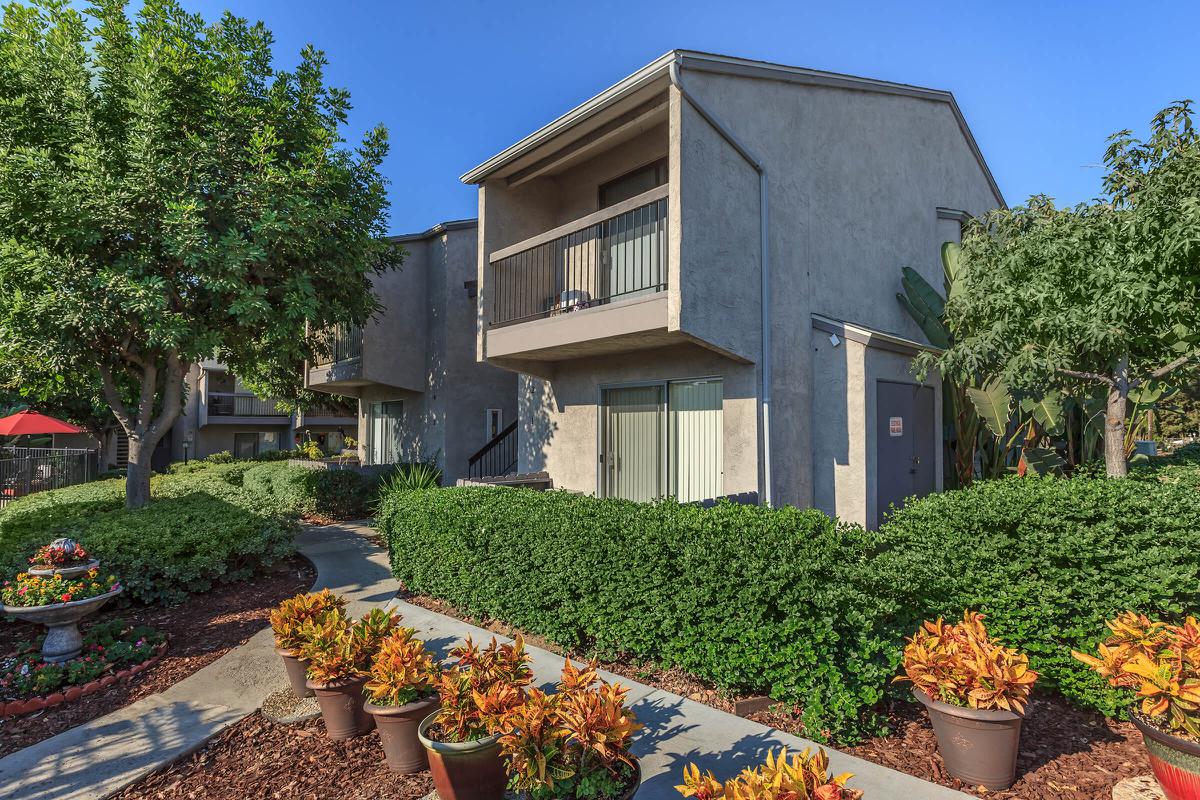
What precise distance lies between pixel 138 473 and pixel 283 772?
9.01 m

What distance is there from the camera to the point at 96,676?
18.1 ft

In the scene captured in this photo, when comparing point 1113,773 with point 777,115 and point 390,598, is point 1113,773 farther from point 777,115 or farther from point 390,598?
point 777,115

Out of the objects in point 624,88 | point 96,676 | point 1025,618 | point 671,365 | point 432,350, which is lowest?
point 96,676

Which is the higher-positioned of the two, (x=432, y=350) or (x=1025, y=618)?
(x=432, y=350)

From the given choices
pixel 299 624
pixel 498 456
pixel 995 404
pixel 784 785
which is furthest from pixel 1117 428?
pixel 498 456

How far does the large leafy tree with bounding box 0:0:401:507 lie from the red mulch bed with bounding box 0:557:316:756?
157 inches

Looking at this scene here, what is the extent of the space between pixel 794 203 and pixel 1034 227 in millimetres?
3444

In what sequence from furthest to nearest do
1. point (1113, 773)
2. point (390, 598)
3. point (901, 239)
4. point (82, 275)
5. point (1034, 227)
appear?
1. point (901, 239)
2. point (82, 275)
3. point (390, 598)
4. point (1034, 227)
5. point (1113, 773)

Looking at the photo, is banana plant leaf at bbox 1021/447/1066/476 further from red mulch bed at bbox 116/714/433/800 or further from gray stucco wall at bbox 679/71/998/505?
red mulch bed at bbox 116/714/433/800

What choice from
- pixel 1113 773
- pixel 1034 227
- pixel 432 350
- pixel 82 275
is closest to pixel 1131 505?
pixel 1113 773

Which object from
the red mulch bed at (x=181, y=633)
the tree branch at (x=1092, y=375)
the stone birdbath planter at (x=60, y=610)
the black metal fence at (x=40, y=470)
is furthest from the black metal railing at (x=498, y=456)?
the black metal fence at (x=40, y=470)

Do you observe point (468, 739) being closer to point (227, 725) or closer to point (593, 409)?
point (227, 725)

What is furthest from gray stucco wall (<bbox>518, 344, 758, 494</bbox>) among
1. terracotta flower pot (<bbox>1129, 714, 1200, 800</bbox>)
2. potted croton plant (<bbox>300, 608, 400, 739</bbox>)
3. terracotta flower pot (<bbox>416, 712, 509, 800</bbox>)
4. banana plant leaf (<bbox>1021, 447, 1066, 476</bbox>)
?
terracotta flower pot (<bbox>416, 712, 509, 800</bbox>)

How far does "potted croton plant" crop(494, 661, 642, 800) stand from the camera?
2834 millimetres
